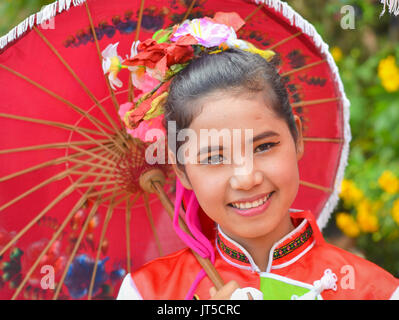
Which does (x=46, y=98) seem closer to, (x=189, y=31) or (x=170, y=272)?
(x=189, y=31)

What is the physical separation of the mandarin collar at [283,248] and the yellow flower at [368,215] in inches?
62.5

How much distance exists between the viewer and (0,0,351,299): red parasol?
5.42ft

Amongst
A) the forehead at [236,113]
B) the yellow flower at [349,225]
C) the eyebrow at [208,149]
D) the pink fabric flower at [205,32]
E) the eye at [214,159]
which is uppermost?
the pink fabric flower at [205,32]

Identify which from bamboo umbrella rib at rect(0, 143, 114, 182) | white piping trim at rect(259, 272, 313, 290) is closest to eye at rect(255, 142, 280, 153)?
white piping trim at rect(259, 272, 313, 290)

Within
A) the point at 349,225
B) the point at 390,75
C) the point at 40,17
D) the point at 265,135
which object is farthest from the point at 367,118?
the point at 40,17

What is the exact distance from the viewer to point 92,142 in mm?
1852

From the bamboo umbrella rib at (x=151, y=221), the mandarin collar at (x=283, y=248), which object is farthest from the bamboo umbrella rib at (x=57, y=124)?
the mandarin collar at (x=283, y=248)

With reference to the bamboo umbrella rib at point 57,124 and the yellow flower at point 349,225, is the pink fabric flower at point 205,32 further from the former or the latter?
the yellow flower at point 349,225

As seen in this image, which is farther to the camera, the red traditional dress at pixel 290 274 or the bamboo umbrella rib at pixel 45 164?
the bamboo umbrella rib at pixel 45 164

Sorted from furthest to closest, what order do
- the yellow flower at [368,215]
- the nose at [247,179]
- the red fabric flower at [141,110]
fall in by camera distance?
1. the yellow flower at [368,215]
2. the red fabric flower at [141,110]
3. the nose at [247,179]

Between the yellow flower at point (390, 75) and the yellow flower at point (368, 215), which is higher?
the yellow flower at point (390, 75)

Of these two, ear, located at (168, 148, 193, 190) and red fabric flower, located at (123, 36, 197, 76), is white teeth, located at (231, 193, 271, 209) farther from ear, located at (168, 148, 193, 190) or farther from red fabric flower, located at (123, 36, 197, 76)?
red fabric flower, located at (123, 36, 197, 76)

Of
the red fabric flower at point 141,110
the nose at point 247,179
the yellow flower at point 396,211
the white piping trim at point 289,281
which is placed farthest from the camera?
the yellow flower at point 396,211

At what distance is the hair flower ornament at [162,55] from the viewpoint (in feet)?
5.21
